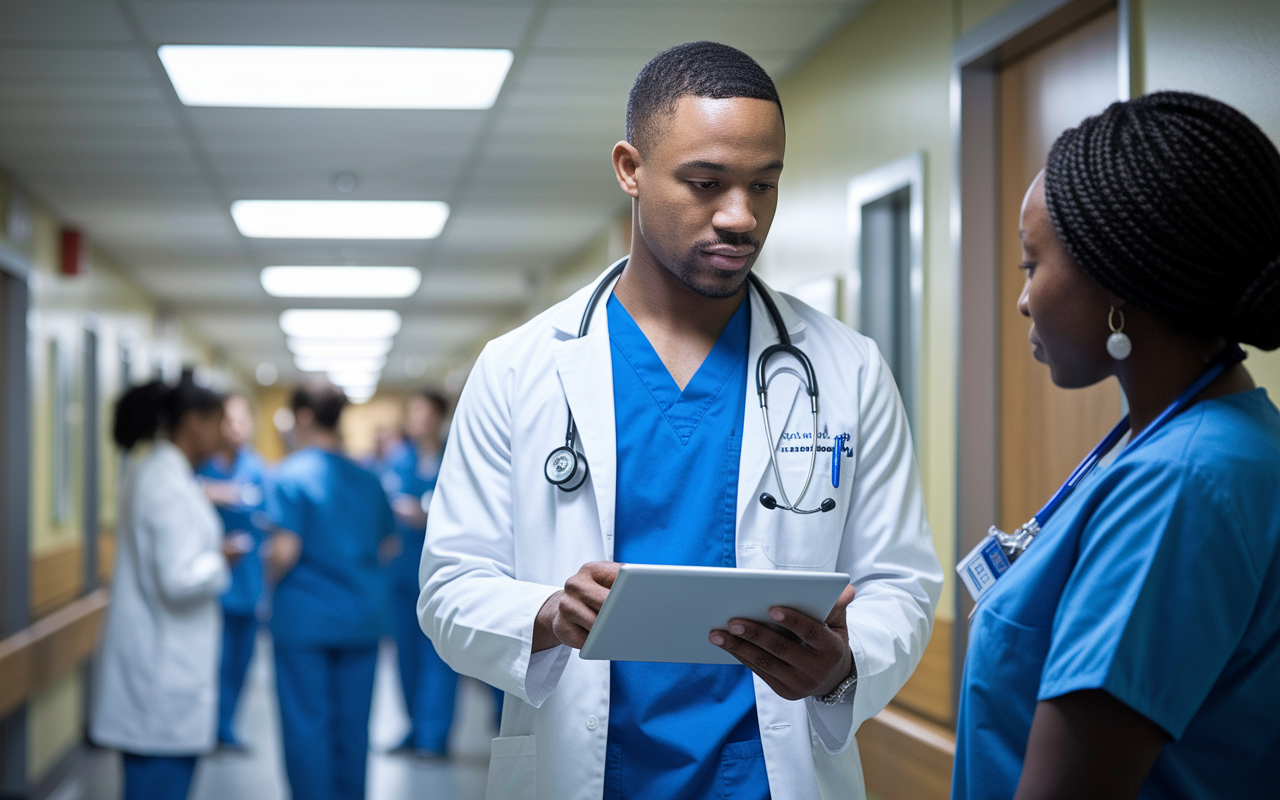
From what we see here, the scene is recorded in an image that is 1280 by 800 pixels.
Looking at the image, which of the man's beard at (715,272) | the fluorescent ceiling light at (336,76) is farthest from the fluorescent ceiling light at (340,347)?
the man's beard at (715,272)

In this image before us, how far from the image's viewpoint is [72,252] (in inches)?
211

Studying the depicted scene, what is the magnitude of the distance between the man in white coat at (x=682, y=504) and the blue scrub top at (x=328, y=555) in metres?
2.54

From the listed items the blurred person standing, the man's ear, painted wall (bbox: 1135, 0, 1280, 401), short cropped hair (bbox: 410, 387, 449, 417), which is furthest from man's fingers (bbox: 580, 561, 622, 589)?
short cropped hair (bbox: 410, 387, 449, 417)

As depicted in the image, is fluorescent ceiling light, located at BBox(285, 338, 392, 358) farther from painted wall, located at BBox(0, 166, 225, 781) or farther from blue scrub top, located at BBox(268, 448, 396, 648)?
blue scrub top, located at BBox(268, 448, 396, 648)

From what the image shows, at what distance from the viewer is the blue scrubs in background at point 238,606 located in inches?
197

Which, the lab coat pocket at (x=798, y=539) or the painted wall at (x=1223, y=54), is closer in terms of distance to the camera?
the lab coat pocket at (x=798, y=539)

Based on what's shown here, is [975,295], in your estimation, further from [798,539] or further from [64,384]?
[64,384]

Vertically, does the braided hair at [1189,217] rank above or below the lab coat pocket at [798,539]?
above

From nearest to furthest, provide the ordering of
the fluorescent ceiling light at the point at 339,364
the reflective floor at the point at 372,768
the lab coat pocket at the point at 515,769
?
the lab coat pocket at the point at 515,769 < the reflective floor at the point at 372,768 < the fluorescent ceiling light at the point at 339,364

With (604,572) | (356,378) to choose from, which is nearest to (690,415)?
(604,572)

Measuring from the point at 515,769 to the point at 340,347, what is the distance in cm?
1003

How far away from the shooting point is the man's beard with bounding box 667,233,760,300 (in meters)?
1.31

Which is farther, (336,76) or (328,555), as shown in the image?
(328,555)

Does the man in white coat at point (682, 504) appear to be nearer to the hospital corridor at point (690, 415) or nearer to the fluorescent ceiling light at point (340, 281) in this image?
the hospital corridor at point (690, 415)
